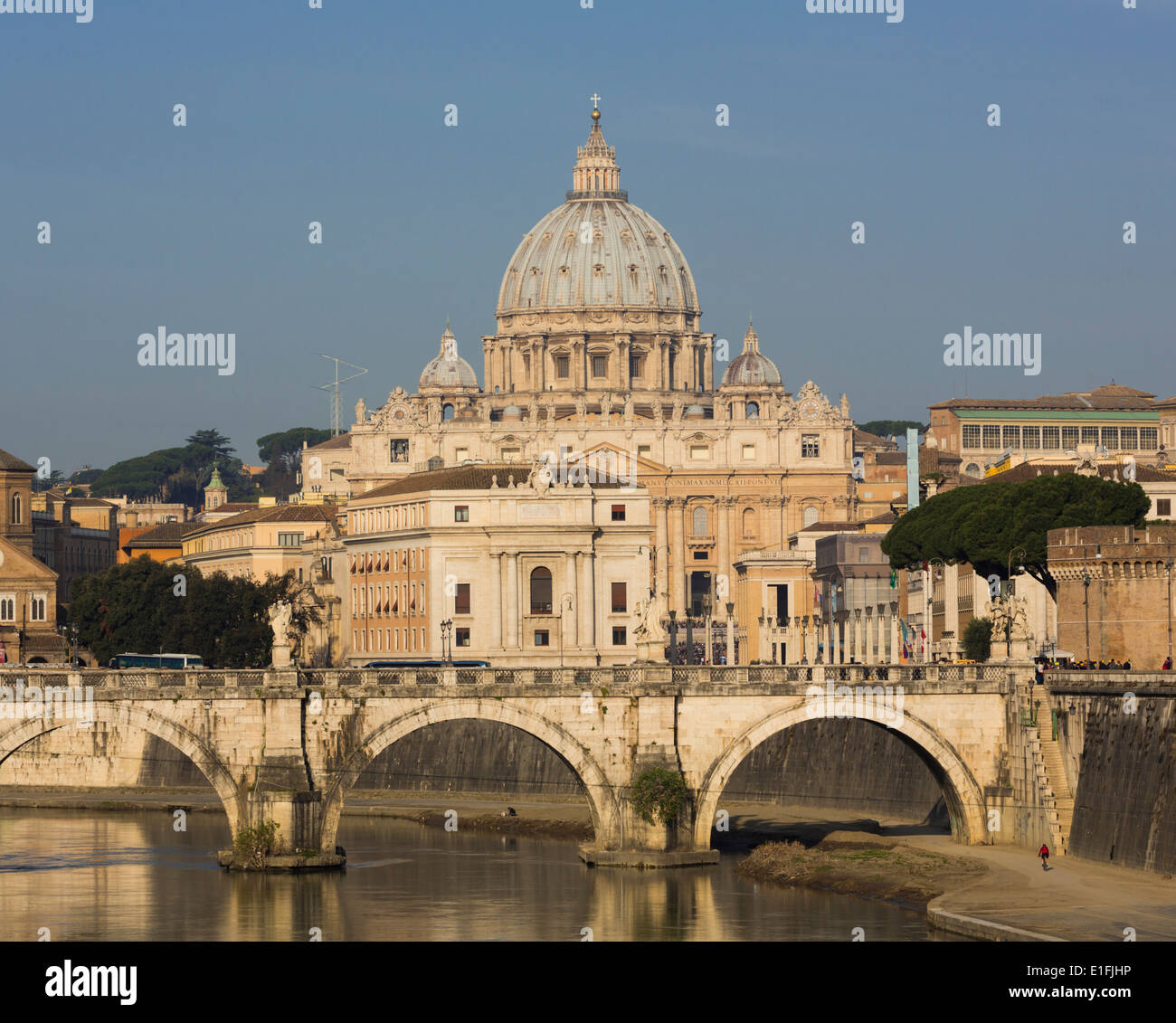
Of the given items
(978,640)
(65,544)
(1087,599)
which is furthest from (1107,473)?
(65,544)

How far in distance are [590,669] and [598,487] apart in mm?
67385

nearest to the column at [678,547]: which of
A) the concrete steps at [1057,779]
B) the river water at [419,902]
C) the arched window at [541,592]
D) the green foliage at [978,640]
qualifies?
the arched window at [541,592]

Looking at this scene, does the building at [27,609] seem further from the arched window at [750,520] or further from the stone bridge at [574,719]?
the stone bridge at [574,719]

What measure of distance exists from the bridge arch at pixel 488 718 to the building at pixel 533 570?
60.8m

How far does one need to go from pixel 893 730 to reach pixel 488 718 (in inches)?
395

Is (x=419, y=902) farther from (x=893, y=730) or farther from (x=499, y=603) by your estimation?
(x=499, y=603)

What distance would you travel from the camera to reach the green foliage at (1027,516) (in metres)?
88.4

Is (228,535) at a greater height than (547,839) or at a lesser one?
greater

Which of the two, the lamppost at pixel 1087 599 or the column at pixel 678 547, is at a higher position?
the column at pixel 678 547

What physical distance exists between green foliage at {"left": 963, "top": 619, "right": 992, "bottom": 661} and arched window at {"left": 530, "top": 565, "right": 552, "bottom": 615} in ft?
125

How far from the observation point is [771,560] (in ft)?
553

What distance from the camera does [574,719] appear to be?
66.6m

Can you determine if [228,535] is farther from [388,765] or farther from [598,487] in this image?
[388,765]
